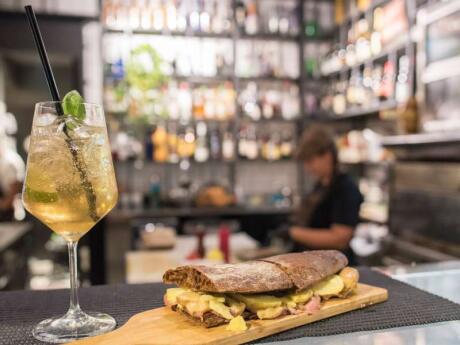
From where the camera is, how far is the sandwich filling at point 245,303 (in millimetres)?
750

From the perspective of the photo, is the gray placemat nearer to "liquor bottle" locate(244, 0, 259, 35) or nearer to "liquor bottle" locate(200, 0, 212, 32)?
"liquor bottle" locate(200, 0, 212, 32)

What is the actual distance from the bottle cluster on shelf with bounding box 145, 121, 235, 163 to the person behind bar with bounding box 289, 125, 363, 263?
279 centimetres

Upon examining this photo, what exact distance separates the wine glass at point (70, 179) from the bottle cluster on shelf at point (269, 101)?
5.13m

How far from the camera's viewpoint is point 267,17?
20.8ft

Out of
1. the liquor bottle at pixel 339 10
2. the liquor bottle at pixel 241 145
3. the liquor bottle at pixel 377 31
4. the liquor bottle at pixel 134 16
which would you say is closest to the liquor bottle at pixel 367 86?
the liquor bottle at pixel 377 31

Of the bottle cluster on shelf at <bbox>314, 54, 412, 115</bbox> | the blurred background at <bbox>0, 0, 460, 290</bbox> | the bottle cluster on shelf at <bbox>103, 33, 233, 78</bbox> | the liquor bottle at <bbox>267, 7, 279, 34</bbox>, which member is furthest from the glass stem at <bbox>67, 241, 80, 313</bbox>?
the liquor bottle at <bbox>267, 7, 279, 34</bbox>

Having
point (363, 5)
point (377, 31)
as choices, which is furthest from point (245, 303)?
point (363, 5)

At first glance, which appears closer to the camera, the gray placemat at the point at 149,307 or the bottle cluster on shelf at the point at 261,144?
the gray placemat at the point at 149,307

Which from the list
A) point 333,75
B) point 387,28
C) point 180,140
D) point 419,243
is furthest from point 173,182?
point 419,243

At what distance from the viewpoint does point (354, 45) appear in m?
5.48

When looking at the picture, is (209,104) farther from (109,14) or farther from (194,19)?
(109,14)

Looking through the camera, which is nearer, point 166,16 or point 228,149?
point 166,16

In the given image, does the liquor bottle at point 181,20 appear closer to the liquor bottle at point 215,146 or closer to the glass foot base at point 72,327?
the liquor bottle at point 215,146

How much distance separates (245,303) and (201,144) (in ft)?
16.6
